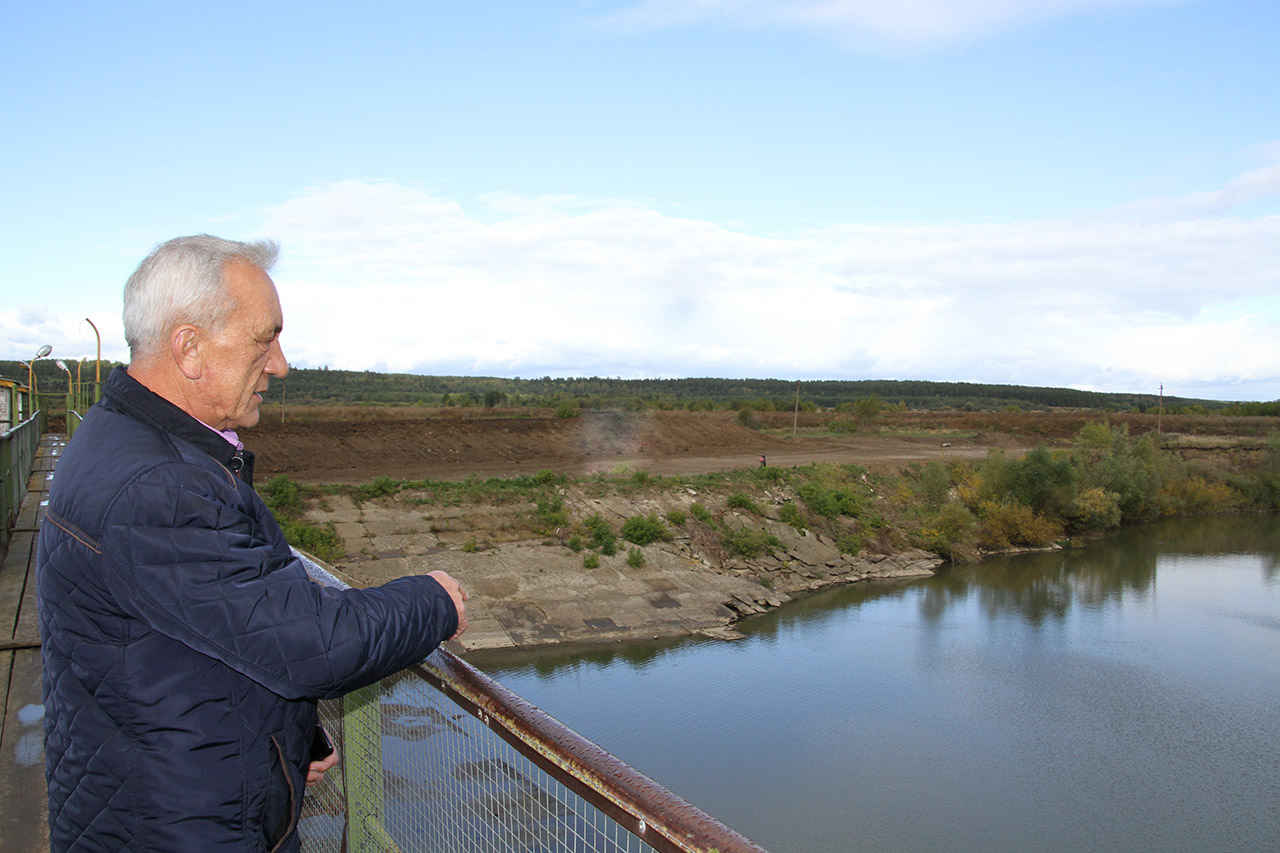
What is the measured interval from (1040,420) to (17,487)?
5853 cm

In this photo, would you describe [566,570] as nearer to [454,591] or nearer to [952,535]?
[952,535]

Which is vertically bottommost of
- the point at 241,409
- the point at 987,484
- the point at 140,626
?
the point at 987,484

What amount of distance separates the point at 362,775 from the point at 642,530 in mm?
20357

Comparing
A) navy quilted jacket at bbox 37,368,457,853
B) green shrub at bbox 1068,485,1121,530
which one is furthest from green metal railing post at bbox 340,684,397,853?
green shrub at bbox 1068,485,1121,530

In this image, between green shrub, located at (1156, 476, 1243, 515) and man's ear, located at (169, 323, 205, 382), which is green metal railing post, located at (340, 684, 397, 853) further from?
green shrub, located at (1156, 476, 1243, 515)

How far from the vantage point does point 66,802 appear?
1381 millimetres

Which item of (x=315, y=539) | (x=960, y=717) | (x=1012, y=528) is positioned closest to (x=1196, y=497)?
(x=1012, y=528)

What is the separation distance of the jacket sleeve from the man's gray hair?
0.32 metres

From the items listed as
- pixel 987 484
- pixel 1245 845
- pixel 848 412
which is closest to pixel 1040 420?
pixel 848 412

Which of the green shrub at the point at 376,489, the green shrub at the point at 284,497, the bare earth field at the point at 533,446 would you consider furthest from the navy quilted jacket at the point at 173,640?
the bare earth field at the point at 533,446

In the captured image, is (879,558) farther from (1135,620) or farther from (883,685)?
(883,685)

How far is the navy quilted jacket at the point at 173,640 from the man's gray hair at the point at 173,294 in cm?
12

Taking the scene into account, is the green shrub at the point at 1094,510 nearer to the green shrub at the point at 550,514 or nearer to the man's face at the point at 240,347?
the green shrub at the point at 550,514

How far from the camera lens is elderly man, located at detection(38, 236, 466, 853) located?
126cm
